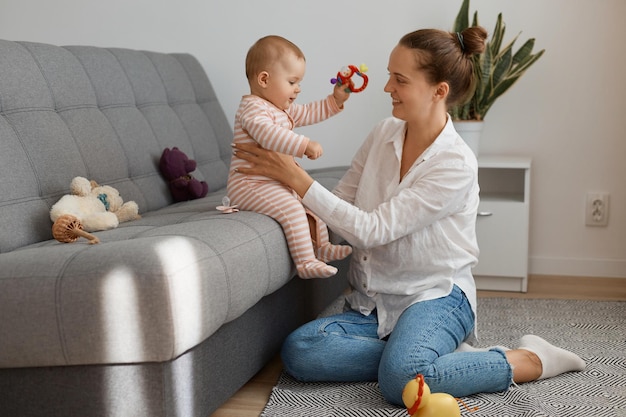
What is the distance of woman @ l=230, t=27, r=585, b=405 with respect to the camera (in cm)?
213

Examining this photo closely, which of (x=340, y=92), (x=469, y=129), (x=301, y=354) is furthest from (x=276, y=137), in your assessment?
(x=469, y=129)

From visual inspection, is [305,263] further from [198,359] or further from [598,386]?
[598,386]

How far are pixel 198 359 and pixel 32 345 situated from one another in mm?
351

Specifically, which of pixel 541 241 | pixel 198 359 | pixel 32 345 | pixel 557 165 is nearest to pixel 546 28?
pixel 557 165

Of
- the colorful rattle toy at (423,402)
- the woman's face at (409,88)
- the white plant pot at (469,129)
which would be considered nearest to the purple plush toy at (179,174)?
the woman's face at (409,88)

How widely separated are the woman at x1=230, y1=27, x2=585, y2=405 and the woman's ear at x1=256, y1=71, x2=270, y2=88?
0.56 ft

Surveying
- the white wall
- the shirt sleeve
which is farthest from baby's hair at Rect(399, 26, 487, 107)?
the white wall

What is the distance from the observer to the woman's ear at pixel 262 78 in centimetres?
220

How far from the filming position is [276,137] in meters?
2.16

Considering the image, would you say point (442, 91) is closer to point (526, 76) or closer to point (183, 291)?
point (183, 291)

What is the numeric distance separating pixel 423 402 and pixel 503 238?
1.62m

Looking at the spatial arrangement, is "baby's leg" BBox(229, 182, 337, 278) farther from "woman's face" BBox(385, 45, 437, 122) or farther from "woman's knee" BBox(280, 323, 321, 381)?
"woman's face" BBox(385, 45, 437, 122)

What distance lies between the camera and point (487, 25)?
11.3 feet

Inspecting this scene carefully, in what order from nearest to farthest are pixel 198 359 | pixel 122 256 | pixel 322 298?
pixel 122 256 → pixel 198 359 → pixel 322 298
